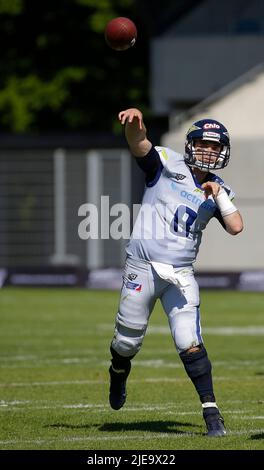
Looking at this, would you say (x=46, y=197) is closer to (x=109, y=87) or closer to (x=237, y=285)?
(x=237, y=285)

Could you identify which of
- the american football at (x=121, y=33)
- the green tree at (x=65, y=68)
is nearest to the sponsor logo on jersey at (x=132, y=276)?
the american football at (x=121, y=33)

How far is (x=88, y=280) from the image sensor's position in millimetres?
24500

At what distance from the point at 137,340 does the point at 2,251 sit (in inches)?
733

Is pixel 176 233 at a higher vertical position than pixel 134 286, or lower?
higher

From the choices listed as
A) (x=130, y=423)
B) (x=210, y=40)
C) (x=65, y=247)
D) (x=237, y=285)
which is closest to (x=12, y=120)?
(x=210, y=40)

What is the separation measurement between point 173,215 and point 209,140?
0.54 m

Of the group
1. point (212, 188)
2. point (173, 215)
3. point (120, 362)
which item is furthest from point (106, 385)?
point (212, 188)

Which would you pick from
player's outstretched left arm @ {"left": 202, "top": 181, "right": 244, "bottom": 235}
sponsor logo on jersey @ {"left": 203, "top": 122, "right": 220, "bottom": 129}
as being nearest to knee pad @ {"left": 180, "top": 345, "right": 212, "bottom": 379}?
player's outstretched left arm @ {"left": 202, "top": 181, "right": 244, "bottom": 235}

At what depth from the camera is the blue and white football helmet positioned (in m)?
8.02

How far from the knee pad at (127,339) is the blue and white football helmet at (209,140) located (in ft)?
3.78

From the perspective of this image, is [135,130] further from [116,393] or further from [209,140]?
[116,393]

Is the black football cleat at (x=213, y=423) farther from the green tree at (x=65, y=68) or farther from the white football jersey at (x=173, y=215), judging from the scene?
the green tree at (x=65, y=68)

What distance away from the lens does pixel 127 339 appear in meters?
8.10

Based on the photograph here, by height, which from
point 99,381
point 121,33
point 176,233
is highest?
point 121,33
